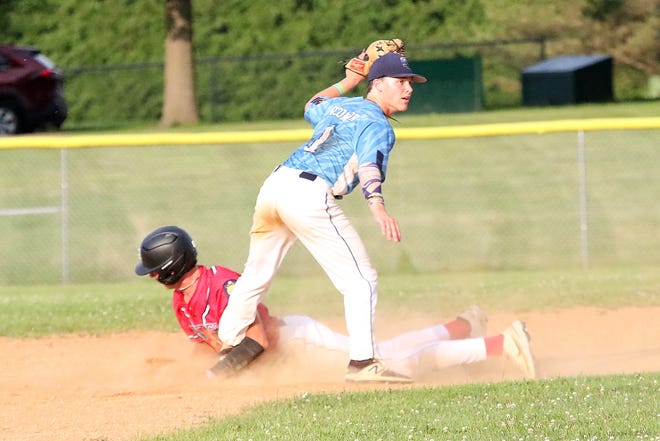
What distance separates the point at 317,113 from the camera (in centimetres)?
695

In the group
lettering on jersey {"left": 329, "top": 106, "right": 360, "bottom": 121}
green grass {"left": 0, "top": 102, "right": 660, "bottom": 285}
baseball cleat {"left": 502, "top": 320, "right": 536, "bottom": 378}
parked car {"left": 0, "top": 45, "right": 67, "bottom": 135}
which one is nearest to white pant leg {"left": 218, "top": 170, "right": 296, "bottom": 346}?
lettering on jersey {"left": 329, "top": 106, "right": 360, "bottom": 121}

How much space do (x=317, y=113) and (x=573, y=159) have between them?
10024 millimetres

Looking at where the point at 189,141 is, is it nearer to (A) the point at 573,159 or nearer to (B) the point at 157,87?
(A) the point at 573,159

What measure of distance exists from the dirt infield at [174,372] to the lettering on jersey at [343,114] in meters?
1.48

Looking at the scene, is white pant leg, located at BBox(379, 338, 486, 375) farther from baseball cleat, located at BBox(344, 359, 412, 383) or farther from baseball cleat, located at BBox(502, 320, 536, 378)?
baseball cleat, located at BBox(344, 359, 412, 383)

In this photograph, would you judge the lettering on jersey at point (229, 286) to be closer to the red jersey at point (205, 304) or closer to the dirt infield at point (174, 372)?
the red jersey at point (205, 304)

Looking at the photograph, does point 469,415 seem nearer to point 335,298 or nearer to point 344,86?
point 344,86

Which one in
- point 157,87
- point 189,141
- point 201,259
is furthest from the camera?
point 157,87

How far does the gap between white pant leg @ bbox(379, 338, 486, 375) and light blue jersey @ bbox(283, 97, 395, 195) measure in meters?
1.07

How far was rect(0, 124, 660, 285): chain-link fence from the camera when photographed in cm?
1332

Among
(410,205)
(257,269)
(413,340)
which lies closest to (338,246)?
(257,269)

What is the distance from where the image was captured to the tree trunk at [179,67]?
23.7 metres

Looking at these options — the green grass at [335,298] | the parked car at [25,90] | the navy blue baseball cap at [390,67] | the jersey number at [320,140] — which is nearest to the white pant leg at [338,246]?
the jersey number at [320,140]

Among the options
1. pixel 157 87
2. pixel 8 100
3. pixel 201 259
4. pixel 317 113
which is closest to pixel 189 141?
pixel 201 259
